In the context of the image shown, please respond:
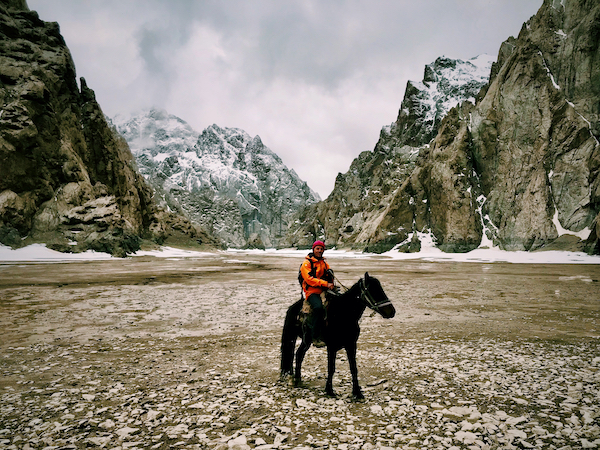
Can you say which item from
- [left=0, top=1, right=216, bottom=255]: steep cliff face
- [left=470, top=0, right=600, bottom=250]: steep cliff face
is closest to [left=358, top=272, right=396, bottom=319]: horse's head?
[left=0, top=1, right=216, bottom=255]: steep cliff face

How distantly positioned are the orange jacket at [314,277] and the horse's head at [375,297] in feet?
2.59

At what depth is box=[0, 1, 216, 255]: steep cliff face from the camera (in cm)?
5750

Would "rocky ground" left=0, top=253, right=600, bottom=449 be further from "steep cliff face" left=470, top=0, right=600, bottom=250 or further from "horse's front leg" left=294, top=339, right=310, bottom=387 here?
"steep cliff face" left=470, top=0, right=600, bottom=250

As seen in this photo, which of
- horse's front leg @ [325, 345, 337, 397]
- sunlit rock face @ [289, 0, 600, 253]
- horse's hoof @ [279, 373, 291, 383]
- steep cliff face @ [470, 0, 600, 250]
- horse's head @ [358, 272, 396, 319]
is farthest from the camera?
sunlit rock face @ [289, 0, 600, 253]

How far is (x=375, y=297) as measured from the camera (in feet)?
19.1

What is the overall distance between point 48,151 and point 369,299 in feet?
261

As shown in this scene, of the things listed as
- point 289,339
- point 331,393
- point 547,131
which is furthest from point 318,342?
point 547,131

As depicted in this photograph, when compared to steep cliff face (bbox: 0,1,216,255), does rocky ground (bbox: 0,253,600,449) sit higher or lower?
lower

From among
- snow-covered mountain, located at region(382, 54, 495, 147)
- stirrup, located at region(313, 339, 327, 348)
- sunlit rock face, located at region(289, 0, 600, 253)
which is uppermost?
snow-covered mountain, located at region(382, 54, 495, 147)

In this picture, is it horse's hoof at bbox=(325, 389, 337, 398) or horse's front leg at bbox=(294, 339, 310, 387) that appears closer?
horse's hoof at bbox=(325, 389, 337, 398)

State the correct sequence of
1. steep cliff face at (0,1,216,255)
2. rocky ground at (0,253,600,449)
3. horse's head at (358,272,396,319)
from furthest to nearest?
steep cliff face at (0,1,216,255)
horse's head at (358,272,396,319)
rocky ground at (0,253,600,449)

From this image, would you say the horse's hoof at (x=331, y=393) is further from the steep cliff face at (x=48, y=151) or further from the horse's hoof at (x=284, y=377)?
the steep cliff face at (x=48, y=151)

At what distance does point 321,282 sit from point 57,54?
312 ft

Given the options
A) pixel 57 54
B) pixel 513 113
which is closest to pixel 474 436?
pixel 513 113
